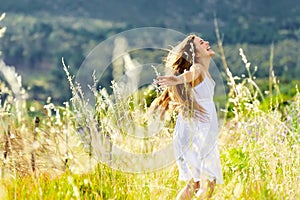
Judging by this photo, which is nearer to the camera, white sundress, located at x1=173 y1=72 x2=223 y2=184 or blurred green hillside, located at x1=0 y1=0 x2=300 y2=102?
white sundress, located at x1=173 y1=72 x2=223 y2=184

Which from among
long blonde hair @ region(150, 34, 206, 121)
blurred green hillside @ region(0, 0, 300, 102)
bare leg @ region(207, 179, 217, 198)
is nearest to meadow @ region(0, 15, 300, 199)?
bare leg @ region(207, 179, 217, 198)

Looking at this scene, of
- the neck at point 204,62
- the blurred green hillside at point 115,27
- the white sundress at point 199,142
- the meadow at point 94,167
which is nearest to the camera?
the meadow at point 94,167

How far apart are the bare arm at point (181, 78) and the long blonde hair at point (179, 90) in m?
0.08

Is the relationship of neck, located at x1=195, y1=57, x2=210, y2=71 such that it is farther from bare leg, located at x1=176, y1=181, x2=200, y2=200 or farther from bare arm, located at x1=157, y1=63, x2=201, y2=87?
bare leg, located at x1=176, y1=181, x2=200, y2=200

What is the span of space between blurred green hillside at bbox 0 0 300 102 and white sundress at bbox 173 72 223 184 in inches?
741

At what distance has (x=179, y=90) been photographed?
3.23 m

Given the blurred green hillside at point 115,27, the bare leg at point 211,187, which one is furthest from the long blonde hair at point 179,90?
the blurred green hillside at point 115,27

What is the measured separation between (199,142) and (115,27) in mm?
31050

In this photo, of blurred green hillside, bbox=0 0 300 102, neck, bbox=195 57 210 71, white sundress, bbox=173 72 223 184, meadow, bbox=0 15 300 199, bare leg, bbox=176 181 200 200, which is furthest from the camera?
blurred green hillside, bbox=0 0 300 102

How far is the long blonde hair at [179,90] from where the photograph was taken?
3227 millimetres

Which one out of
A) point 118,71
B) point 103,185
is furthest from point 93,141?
point 118,71

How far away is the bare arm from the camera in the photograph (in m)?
2.93

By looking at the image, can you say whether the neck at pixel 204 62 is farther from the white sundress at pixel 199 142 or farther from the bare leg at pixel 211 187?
the bare leg at pixel 211 187

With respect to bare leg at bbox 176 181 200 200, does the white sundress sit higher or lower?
higher
